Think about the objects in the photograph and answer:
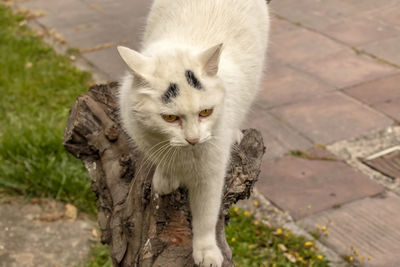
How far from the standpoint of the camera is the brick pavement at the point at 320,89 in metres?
3.54

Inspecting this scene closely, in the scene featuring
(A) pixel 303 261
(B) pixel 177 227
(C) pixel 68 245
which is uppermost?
(B) pixel 177 227

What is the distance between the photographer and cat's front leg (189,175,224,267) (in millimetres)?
2350

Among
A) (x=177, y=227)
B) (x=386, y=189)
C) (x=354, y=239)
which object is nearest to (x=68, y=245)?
(x=177, y=227)

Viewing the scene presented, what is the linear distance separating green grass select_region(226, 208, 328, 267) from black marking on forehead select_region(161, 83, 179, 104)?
4.97 ft

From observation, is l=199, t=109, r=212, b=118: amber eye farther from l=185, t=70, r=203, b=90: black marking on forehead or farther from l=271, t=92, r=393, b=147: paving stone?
l=271, t=92, r=393, b=147: paving stone

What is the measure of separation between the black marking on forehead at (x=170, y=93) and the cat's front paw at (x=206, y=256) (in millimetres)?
Answer: 739

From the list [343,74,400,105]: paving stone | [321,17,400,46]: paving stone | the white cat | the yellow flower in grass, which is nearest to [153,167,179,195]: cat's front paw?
the white cat

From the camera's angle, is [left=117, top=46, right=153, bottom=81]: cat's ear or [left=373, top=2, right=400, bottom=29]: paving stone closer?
[left=117, top=46, right=153, bottom=81]: cat's ear

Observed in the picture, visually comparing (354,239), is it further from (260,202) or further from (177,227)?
(177,227)

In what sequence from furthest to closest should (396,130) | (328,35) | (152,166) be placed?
(328,35) < (396,130) < (152,166)

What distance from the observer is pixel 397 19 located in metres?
5.87

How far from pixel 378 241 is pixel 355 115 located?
1410mm

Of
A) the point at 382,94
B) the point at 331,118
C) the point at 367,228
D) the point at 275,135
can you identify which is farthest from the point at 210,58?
the point at 382,94

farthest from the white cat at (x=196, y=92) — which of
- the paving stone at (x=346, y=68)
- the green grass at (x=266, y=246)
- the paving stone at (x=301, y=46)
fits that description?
the paving stone at (x=301, y=46)
